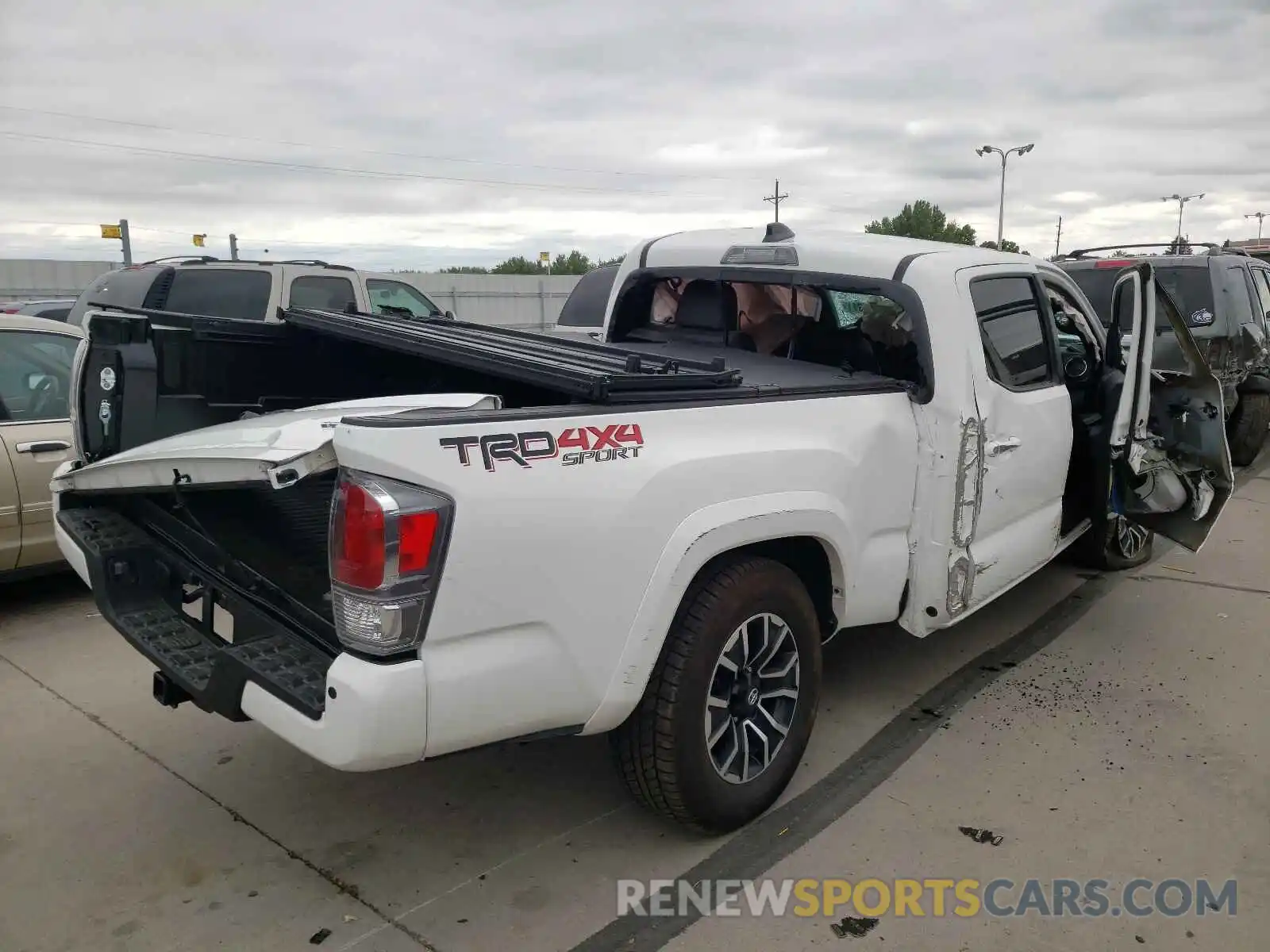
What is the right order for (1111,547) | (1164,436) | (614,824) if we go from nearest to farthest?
1. (614,824)
2. (1164,436)
3. (1111,547)

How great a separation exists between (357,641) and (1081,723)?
321cm

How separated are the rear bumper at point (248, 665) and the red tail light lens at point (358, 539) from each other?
0.21 meters

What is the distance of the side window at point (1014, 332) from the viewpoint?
4.16 m

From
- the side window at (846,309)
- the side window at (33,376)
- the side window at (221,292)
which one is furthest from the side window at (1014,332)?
the side window at (221,292)

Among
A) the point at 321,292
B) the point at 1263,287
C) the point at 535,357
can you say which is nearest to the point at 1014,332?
the point at 535,357

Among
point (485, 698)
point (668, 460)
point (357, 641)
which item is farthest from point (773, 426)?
point (357, 641)

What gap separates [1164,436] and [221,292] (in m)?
8.34

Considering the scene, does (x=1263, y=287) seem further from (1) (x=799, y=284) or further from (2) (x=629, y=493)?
(2) (x=629, y=493)

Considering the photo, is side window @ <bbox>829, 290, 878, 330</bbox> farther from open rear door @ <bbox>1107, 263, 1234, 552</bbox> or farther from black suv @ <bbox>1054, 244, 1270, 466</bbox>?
black suv @ <bbox>1054, 244, 1270, 466</bbox>

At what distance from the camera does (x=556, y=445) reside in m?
2.56

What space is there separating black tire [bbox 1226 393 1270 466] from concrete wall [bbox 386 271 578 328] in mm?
23356

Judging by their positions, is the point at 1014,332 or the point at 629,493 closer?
the point at 629,493

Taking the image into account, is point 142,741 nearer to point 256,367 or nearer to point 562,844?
point 256,367

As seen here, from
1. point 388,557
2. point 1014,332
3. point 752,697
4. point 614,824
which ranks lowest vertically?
point 614,824
